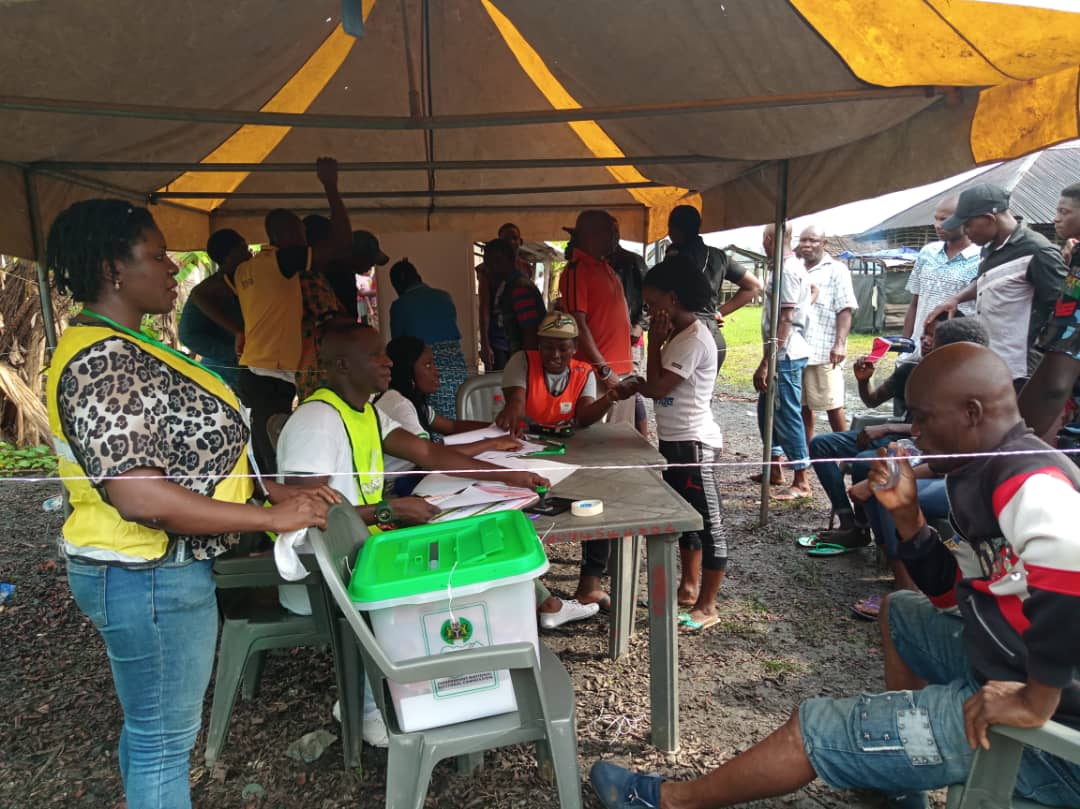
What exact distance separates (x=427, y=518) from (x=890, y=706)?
1.37m

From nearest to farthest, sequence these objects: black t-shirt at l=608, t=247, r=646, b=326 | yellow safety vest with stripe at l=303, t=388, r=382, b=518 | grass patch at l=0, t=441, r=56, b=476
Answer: yellow safety vest with stripe at l=303, t=388, r=382, b=518
black t-shirt at l=608, t=247, r=646, b=326
grass patch at l=0, t=441, r=56, b=476

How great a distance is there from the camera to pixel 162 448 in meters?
1.55

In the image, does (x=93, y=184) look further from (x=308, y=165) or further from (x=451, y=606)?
(x=451, y=606)

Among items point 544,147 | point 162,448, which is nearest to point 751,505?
point 544,147

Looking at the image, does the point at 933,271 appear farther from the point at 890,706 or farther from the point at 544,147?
the point at 890,706

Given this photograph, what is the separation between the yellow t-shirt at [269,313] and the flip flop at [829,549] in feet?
11.2

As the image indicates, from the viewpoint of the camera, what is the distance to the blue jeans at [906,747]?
4.87 feet

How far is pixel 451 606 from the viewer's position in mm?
1693

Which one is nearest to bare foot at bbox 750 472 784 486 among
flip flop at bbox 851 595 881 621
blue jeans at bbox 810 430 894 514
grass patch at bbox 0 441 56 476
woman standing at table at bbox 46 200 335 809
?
blue jeans at bbox 810 430 894 514

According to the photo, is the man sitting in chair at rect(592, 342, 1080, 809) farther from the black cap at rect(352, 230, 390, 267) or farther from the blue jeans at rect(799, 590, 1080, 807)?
the black cap at rect(352, 230, 390, 267)

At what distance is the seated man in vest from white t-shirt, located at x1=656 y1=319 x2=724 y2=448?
0.26 m

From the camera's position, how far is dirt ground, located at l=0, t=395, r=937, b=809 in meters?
2.34

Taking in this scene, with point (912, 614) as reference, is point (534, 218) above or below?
above

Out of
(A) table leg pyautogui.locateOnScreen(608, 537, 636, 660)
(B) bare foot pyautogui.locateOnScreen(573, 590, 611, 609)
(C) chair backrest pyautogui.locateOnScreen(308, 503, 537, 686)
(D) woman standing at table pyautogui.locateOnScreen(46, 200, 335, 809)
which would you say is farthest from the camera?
(B) bare foot pyautogui.locateOnScreen(573, 590, 611, 609)
